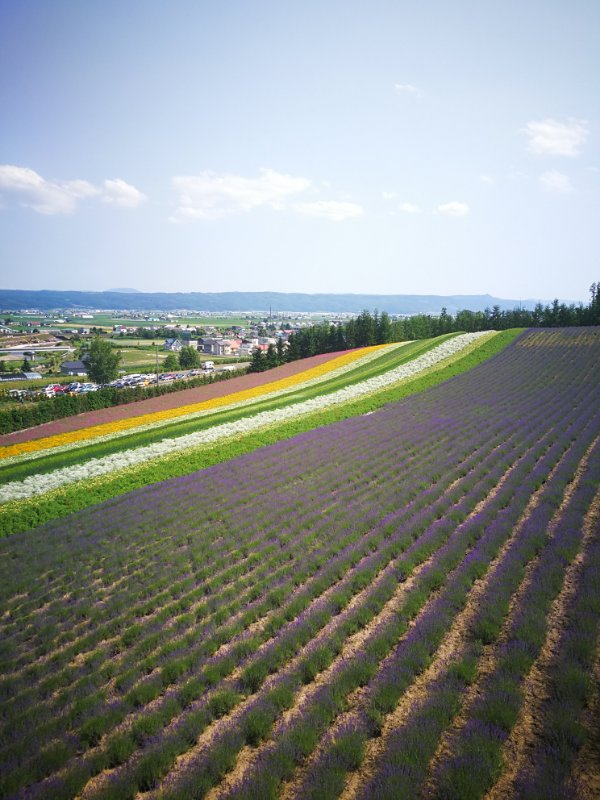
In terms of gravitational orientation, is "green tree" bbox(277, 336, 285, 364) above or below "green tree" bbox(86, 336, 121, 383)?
above

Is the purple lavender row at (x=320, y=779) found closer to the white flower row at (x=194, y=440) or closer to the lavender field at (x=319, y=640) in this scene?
the lavender field at (x=319, y=640)

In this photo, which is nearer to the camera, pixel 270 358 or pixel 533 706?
pixel 533 706

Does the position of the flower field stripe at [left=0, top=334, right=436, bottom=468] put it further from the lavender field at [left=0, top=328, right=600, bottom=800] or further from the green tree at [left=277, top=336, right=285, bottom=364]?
the green tree at [left=277, top=336, right=285, bottom=364]

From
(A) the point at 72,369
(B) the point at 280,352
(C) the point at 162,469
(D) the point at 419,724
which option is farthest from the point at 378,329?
(D) the point at 419,724

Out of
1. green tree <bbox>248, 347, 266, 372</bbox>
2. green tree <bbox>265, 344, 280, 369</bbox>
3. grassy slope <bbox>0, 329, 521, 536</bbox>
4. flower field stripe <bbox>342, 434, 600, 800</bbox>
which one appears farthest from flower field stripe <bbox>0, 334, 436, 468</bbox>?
flower field stripe <bbox>342, 434, 600, 800</bbox>

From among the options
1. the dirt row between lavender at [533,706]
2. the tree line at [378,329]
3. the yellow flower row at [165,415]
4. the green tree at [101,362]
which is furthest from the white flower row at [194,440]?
the green tree at [101,362]

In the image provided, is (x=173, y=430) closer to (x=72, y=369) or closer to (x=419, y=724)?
(x=419, y=724)
